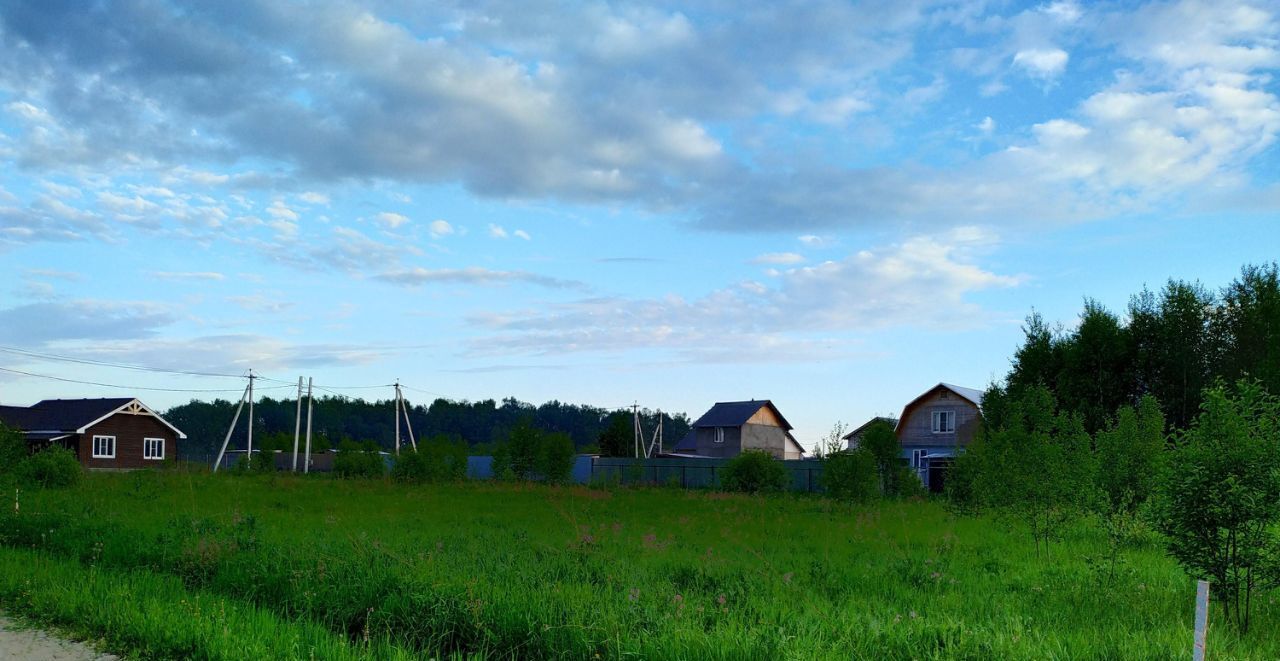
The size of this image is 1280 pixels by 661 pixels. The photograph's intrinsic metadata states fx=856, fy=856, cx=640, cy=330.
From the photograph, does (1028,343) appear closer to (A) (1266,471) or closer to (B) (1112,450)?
(B) (1112,450)

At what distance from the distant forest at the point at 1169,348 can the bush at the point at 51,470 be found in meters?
40.5

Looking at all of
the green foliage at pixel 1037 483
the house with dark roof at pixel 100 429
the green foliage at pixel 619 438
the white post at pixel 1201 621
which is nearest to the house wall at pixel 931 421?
the green foliage at pixel 619 438

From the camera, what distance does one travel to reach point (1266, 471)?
8.78 meters

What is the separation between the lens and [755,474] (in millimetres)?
38844

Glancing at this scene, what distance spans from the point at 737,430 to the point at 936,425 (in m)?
17.6

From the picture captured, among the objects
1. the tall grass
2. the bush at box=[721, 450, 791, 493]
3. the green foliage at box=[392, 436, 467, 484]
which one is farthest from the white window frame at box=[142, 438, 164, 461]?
the tall grass

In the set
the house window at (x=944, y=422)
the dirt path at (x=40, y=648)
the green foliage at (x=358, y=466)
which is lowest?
the green foliage at (x=358, y=466)

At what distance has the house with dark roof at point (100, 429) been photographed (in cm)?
5291

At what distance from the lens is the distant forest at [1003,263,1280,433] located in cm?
3959

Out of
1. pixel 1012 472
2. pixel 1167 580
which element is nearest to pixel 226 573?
pixel 1167 580

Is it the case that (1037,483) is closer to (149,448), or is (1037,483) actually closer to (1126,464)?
(1126,464)

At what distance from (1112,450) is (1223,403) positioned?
17971mm

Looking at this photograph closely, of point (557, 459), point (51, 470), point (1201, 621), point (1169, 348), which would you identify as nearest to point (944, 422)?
point (1169, 348)

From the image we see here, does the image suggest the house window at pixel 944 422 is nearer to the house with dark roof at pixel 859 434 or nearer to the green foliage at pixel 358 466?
the house with dark roof at pixel 859 434
